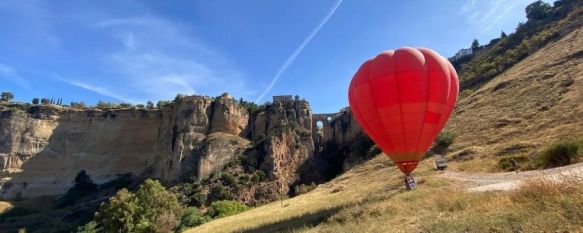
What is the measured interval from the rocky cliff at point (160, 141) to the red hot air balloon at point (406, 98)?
128 feet

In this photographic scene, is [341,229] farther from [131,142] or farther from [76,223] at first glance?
[131,142]

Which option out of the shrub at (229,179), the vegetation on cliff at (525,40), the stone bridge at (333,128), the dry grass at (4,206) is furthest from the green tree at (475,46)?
the dry grass at (4,206)

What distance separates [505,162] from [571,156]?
3836 millimetres

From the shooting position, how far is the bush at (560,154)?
66.2ft

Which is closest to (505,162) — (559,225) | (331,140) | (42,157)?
(559,225)

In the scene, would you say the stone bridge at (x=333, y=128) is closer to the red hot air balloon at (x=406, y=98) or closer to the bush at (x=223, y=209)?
the bush at (x=223, y=209)

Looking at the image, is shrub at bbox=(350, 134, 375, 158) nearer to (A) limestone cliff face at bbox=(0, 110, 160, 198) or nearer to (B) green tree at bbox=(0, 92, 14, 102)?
(A) limestone cliff face at bbox=(0, 110, 160, 198)

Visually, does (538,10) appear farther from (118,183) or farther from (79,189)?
(79,189)


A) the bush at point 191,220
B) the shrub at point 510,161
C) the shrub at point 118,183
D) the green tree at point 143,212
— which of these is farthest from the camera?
the shrub at point 118,183

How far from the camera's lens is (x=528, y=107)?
35500 mm

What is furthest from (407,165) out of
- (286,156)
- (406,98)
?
(286,156)

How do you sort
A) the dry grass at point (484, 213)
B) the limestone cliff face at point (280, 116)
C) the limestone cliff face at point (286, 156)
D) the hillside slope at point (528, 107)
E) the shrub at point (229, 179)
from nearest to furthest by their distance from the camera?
the dry grass at point (484, 213) → the hillside slope at point (528, 107) → the shrub at point (229, 179) → the limestone cliff face at point (286, 156) → the limestone cliff face at point (280, 116)

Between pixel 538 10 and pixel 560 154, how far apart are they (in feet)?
230

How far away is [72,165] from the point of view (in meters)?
77.6
